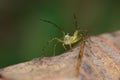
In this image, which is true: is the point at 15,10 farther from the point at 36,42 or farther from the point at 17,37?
the point at 36,42

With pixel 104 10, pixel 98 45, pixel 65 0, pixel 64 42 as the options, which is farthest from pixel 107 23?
pixel 98 45

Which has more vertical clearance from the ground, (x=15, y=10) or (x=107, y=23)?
(x=15, y=10)

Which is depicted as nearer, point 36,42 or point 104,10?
point 36,42

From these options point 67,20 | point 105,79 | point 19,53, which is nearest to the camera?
point 105,79

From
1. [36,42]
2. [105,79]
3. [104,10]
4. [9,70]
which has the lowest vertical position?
[105,79]

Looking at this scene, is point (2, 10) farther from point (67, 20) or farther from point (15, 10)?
point (67, 20)

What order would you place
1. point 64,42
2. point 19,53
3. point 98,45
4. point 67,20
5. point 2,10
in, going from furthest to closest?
point 2,10 < point 67,20 < point 19,53 < point 64,42 < point 98,45
